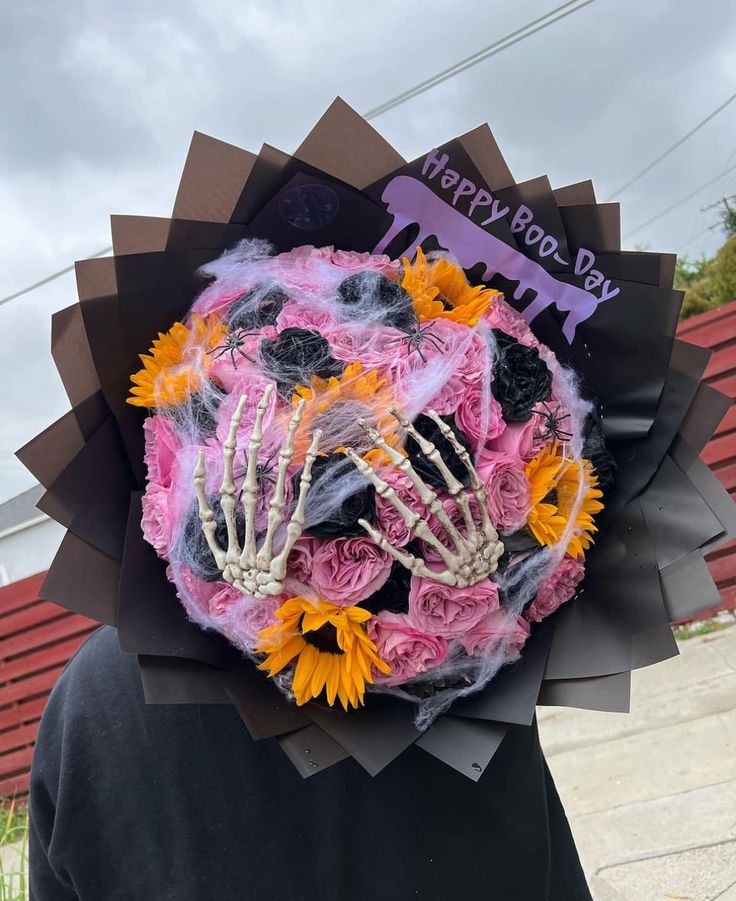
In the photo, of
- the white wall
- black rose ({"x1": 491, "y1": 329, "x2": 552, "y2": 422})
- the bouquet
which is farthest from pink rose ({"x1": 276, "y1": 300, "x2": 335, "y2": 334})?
the white wall

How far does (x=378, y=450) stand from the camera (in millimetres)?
833

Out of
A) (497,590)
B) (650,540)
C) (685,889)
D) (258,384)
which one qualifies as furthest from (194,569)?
(685,889)

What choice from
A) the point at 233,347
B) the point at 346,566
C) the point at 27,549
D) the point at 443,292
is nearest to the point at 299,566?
the point at 346,566

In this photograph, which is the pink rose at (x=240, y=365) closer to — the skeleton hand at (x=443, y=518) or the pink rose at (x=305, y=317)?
the pink rose at (x=305, y=317)

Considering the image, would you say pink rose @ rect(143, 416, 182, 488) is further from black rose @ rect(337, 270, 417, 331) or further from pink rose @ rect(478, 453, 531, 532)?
pink rose @ rect(478, 453, 531, 532)

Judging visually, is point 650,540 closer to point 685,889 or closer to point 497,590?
point 497,590

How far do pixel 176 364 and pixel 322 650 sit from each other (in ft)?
1.30

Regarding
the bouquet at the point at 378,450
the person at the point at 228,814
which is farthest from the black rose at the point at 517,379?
the person at the point at 228,814

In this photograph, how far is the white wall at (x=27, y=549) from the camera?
7121 millimetres

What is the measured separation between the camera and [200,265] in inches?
38.7

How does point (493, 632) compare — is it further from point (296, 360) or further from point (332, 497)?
point (296, 360)

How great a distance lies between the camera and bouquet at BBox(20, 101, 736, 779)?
0.85m

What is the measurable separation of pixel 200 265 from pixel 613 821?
3.00 metres

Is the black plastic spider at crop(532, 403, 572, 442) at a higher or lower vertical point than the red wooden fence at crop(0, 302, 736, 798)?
lower
